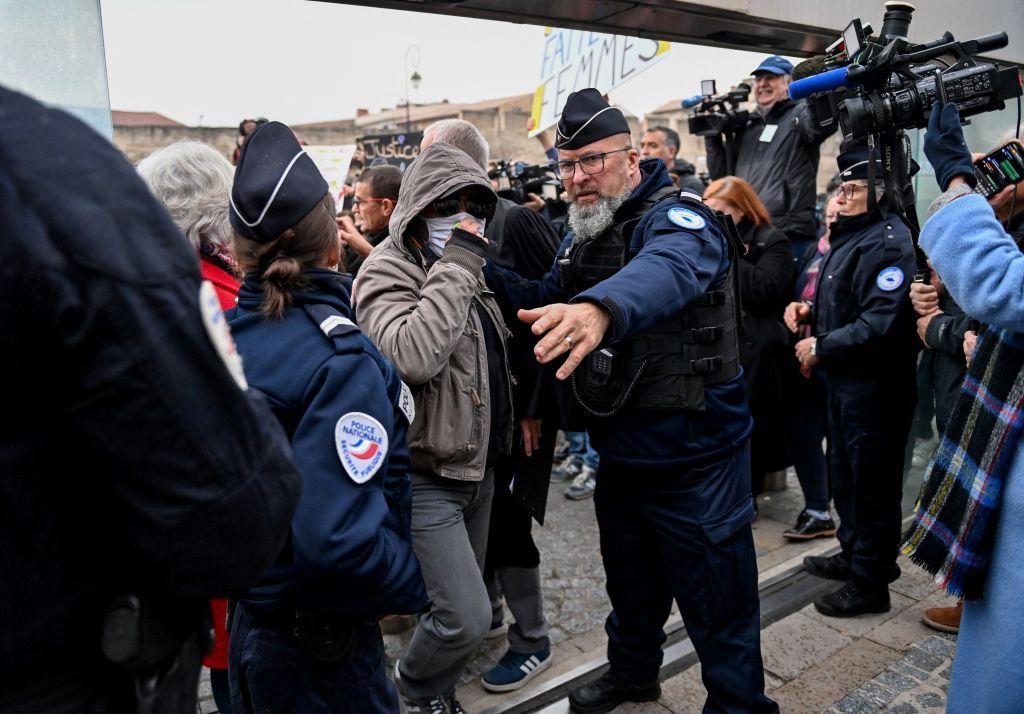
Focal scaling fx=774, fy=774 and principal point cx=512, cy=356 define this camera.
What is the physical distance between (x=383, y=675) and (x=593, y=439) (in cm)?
109

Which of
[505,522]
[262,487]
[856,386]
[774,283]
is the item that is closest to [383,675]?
[262,487]

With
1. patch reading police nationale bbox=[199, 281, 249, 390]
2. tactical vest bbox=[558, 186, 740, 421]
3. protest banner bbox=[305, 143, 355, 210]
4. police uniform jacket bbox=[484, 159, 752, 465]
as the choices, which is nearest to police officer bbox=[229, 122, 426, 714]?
patch reading police nationale bbox=[199, 281, 249, 390]

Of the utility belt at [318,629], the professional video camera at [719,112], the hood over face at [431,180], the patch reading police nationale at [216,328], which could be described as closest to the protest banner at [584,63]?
the professional video camera at [719,112]

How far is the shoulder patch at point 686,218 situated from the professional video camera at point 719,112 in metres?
2.78

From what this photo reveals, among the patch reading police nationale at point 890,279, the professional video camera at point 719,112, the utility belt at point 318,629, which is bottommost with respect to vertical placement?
the utility belt at point 318,629

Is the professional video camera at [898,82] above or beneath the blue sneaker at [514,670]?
Result: above

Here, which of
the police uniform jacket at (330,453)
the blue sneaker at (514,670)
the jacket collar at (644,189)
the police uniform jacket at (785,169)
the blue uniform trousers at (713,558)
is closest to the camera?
the police uniform jacket at (330,453)

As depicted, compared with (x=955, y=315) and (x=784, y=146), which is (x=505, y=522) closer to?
(x=955, y=315)

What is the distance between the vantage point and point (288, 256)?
1.67 m

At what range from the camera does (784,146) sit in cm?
474

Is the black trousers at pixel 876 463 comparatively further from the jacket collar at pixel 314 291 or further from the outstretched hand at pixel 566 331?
the jacket collar at pixel 314 291

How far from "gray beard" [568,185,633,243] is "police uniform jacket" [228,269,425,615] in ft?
3.67

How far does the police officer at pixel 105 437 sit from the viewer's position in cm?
81

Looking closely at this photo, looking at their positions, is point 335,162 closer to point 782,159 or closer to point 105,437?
point 782,159
